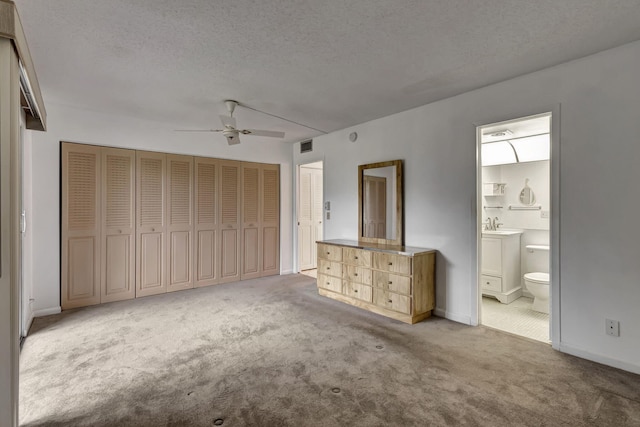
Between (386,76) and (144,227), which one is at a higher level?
(386,76)

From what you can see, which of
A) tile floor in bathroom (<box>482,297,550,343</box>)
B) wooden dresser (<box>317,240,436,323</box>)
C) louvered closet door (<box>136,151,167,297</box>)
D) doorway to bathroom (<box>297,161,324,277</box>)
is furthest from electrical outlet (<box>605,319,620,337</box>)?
louvered closet door (<box>136,151,167,297</box>)

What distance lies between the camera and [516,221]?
4.68m

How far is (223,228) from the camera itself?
5.11 m

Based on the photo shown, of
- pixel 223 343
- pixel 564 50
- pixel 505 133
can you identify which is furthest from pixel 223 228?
pixel 564 50

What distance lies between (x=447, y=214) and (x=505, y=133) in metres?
1.57

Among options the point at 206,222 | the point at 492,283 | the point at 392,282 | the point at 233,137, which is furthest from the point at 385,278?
the point at 206,222

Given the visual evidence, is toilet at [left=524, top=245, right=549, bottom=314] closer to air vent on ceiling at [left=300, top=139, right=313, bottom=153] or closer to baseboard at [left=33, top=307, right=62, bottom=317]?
air vent on ceiling at [left=300, top=139, right=313, bottom=153]

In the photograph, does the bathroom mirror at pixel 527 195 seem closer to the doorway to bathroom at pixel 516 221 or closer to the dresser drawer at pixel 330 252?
the doorway to bathroom at pixel 516 221

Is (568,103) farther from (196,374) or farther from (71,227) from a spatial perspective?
(71,227)

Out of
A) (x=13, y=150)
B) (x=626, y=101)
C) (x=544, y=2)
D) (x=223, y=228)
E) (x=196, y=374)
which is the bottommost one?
(x=196, y=374)

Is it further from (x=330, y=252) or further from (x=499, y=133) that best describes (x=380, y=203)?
(x=499, y=133)

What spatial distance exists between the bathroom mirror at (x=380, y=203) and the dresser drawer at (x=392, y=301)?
704 mm

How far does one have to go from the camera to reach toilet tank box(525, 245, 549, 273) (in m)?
4.30

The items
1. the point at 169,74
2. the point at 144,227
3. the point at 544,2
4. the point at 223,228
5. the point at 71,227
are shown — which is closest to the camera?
the point at 544,2
